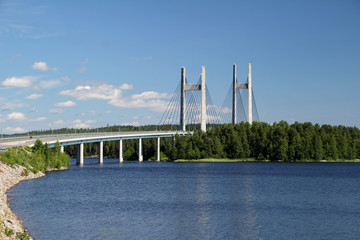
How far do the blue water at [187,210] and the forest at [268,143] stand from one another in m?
64.1

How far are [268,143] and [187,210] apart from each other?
93.1m

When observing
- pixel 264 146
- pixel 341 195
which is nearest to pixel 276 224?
pixel 341 195

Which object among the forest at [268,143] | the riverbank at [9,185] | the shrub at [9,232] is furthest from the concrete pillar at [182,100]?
the shrub at [9,232]

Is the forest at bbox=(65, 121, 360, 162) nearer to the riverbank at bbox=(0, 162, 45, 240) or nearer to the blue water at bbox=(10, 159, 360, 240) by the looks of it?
the blue water at bbox=(10, 159, 360, 240)

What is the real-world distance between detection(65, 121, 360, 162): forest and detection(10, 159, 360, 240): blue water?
6407 cm

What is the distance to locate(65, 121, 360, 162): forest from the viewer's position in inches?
4978

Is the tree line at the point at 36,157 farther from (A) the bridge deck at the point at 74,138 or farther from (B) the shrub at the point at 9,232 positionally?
(B) the shrub at the point at 9,232

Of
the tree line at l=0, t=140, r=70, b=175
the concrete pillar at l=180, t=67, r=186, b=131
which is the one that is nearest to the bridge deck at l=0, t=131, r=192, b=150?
the tree line at l=0, t=140, r=70, b=175

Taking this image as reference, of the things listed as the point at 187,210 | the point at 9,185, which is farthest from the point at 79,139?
the point at 187,210

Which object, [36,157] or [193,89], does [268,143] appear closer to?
[193,89]

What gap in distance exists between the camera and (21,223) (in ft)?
107

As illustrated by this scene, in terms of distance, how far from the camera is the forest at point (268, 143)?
126m

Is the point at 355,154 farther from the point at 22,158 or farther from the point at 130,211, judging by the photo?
the point at 130,211

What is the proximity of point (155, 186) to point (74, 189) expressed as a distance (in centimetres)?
1113
